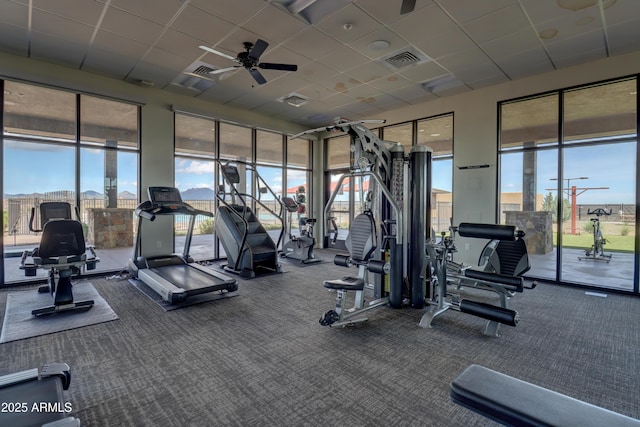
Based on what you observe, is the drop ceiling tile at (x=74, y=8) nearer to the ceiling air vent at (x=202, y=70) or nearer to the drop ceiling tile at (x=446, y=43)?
the ceiling air vent at (x=202, y=70)

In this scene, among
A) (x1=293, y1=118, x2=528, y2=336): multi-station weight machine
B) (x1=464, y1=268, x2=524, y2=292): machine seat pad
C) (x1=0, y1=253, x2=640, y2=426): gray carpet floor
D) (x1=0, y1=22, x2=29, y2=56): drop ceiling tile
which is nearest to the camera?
(x1=0, y1=253, x2=640, y2=426): gray carpet floor

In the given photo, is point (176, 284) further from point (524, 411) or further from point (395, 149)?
point (524, 411)

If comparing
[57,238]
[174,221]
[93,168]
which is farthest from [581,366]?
[93,168]

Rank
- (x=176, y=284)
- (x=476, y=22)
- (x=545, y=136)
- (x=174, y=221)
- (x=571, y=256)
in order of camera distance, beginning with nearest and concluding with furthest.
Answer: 1. (x=476, y=22)
2. (x=176, y=284)
3. (x=545, y=136)
4. (x=174, y=221)
5. (x=571, y=256)

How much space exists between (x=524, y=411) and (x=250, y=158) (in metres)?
7.57

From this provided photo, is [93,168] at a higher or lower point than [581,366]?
higher

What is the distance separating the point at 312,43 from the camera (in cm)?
448

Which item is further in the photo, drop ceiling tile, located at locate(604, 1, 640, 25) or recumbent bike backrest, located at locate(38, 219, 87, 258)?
recumbent bike backrest, located at locate(38, 219, 87, 258)

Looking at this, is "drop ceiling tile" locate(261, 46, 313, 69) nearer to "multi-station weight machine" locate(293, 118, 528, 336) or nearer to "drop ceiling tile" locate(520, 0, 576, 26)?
"multi-station weight machine" locate(293, 118, 528, 336)

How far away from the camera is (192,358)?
282 centimetres

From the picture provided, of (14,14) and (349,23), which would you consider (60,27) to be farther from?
(349,23)

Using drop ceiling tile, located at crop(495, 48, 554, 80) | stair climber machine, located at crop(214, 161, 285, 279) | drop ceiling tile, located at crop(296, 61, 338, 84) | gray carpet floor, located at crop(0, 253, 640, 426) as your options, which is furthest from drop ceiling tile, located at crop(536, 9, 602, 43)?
stair climber machine, located at crop(214, 161, 285, 279)

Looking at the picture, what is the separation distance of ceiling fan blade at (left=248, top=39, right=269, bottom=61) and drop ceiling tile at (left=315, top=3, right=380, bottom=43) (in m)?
0.70

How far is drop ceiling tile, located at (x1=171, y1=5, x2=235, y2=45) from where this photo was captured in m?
3.83
